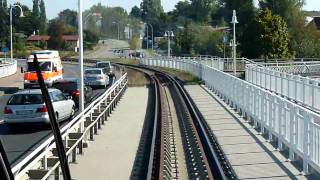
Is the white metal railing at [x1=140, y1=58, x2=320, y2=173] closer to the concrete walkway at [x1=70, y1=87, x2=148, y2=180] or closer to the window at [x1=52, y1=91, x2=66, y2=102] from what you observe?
the concrete walkway at [x1=70, y1=87, x2=148, y2=180]

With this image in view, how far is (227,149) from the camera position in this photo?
44.1 feet

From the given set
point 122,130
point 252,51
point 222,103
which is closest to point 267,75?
point 222,103

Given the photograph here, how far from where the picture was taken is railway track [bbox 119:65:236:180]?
38.5 feet

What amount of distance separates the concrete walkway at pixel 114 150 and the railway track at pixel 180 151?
298 mm

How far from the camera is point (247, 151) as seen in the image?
13.0 m

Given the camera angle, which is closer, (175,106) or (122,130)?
(122,130)

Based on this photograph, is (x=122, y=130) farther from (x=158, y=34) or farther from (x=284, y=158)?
(x=158, y=34)

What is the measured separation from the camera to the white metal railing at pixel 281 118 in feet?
32.6

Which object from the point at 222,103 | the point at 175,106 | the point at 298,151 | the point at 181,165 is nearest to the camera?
the point at 298,151

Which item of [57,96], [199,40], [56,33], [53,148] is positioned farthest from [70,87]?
[199,40]

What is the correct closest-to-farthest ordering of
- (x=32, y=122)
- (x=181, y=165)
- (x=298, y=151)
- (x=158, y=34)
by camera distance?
(x=298, y=151) → (x=181, y=165) → (x=32, y=122) → (x=158, y=34)

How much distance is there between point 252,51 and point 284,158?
67276 millimetres

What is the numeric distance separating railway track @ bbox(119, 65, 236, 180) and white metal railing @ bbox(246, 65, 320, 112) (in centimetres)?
396

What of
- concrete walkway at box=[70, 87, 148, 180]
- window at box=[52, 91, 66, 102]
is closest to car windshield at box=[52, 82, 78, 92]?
concrete walkway at box=[70, 87, 148, 180]
